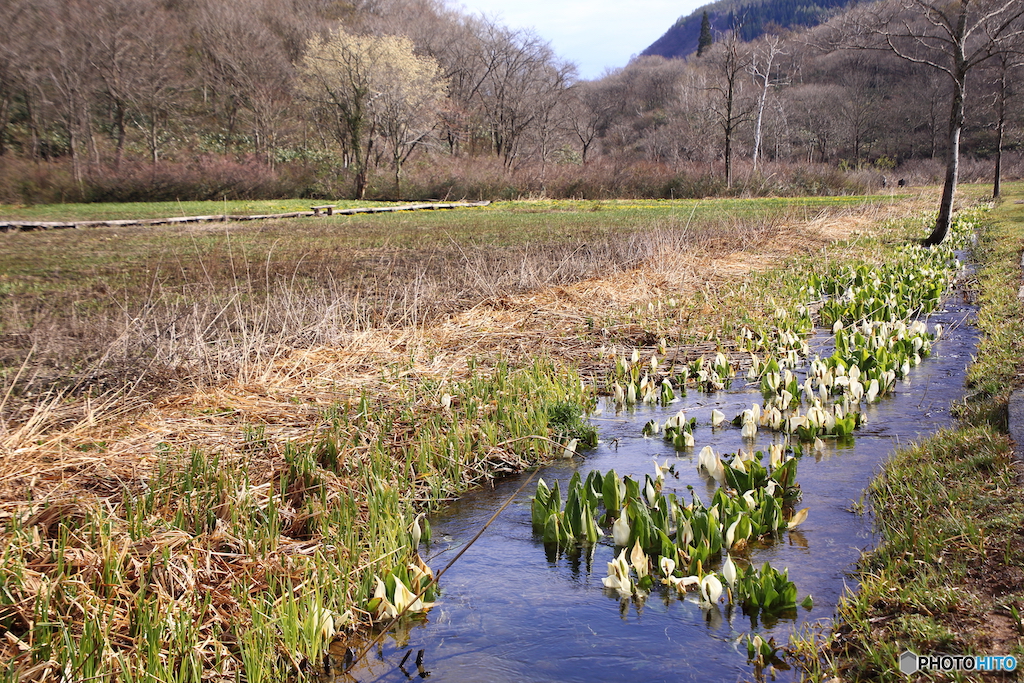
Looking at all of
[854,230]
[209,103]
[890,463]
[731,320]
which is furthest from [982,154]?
[890,463]

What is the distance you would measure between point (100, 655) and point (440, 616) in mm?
1347

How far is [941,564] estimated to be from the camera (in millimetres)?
3102

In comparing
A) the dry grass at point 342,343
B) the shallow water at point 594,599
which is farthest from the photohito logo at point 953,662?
the dry grass at point 342,343

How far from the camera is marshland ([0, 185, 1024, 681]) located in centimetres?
287

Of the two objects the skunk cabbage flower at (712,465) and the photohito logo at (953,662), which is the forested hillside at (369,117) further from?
the photohito logo at (953,662)

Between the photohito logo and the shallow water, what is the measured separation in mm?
565

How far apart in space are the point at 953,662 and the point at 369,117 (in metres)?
47.1

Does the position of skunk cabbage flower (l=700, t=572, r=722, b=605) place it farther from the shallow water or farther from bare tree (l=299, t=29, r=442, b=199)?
bare tree (l=299, t=29, r=442, b=199)

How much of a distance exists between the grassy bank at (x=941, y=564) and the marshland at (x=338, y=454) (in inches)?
0.5

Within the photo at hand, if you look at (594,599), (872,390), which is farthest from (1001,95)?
(594,599)

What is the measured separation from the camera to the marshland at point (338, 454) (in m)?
2.87

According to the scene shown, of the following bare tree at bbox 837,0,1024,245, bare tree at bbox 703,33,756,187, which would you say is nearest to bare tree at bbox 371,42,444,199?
bare tree at bbox 703,33,756,187

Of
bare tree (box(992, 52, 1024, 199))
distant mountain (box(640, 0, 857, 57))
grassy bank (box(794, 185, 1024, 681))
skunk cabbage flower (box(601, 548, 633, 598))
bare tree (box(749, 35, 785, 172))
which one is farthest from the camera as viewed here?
distant mountain (box(640, 0, 857, 57))

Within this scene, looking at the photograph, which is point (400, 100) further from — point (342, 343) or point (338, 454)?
point (338, 454)
